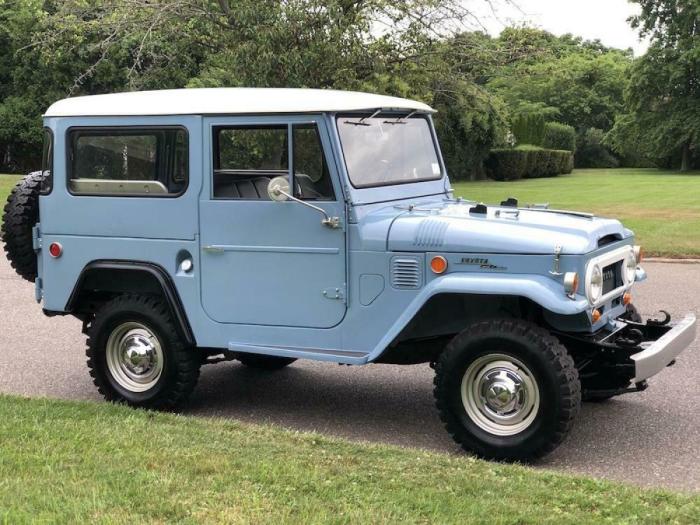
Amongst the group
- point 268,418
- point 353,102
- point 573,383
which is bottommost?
point 268,418

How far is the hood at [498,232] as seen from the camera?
14.7 feet

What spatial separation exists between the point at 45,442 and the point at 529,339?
105 inches

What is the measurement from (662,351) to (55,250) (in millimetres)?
3966

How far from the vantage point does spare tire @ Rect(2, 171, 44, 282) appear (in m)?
5.87

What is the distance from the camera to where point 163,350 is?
5.41 metres

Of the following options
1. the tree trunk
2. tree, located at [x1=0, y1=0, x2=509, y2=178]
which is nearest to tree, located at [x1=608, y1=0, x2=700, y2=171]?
the tree trunk

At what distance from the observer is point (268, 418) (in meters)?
5.49

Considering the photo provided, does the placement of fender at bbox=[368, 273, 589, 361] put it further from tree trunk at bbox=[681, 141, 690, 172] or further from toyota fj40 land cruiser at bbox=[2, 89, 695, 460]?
tree trunk at bbox=[681, 141, 690, 172]

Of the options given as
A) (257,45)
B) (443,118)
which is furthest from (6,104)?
(257,45)

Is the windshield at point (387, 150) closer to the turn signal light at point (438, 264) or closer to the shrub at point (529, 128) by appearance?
the turn signal light at point (438, 264)

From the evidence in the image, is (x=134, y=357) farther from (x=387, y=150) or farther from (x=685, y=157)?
(x=685, y=157)

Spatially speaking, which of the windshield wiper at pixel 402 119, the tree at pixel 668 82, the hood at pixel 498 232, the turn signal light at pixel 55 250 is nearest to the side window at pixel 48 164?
the turn signal light at pixel 55 250

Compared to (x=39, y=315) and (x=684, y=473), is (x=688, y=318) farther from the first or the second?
(x=39, y=315)

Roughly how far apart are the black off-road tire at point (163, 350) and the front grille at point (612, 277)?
268 centimetres
